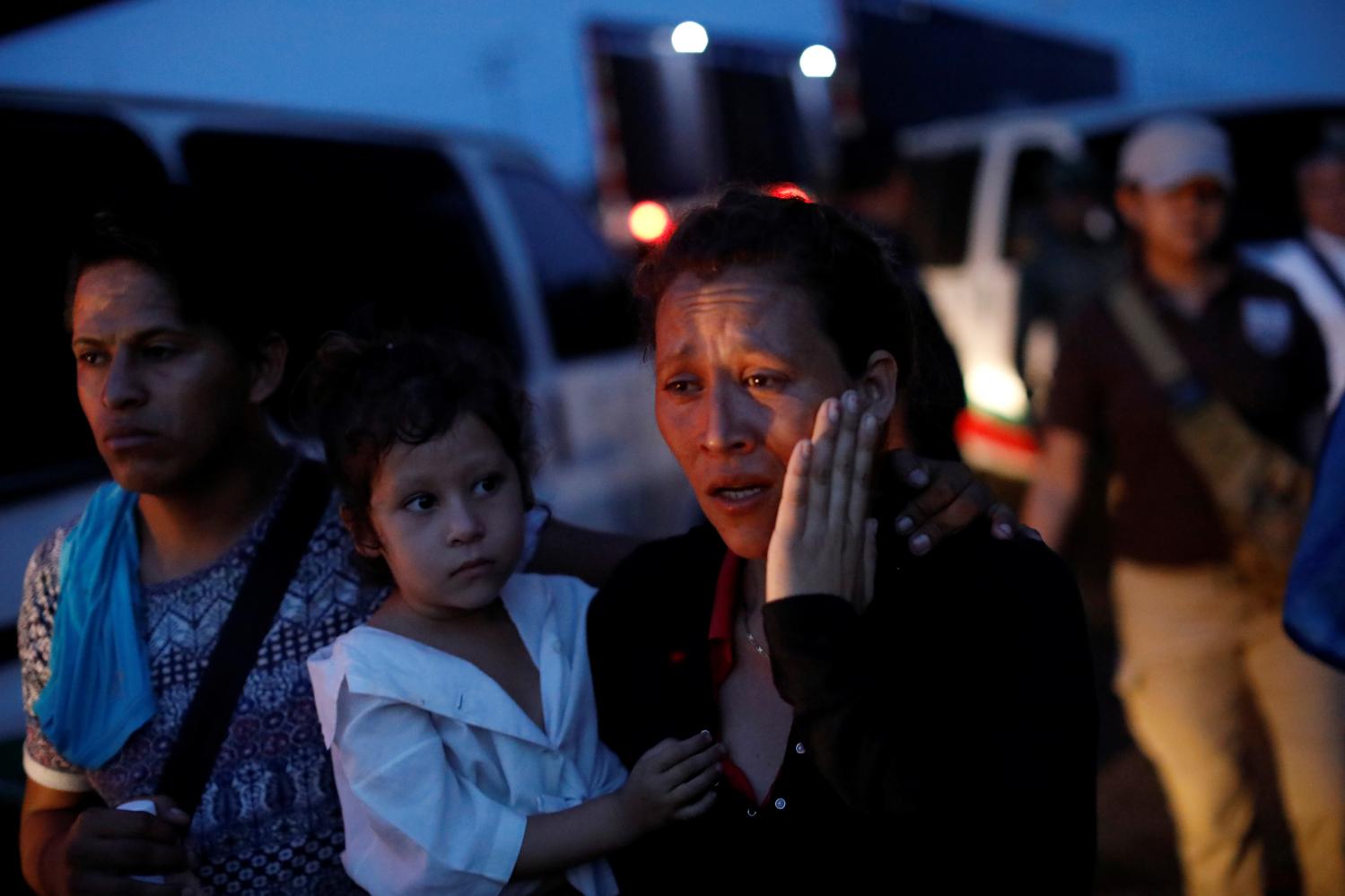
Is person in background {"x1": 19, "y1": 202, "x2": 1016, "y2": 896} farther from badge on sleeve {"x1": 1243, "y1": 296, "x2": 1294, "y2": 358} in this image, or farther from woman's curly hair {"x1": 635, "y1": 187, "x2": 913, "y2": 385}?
badge on sleeve {"x1": 1243, "y1": 296, "x2": 1294, "y2": 358}

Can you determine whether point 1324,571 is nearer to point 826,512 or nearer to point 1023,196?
point 826,512

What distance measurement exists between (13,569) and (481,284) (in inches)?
86.3

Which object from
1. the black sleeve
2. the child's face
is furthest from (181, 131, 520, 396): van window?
the black sleeve

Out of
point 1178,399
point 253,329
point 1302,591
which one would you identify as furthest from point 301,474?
point 1178,399

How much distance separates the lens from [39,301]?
9.70 feet

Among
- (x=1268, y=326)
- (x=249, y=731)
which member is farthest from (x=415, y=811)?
(x=1268, y=326)

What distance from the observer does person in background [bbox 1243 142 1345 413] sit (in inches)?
136

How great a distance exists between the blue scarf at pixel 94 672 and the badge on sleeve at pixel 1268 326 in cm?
269

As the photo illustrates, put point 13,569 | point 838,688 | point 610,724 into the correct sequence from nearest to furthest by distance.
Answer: point 838,688 < point 610,724 < point 13,569

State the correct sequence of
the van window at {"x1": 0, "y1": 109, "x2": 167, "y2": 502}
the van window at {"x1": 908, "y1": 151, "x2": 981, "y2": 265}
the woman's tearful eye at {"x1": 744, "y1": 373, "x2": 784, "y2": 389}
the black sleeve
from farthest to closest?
the van window at {"x1": 908, "y1": 151, "x2": 981, "y2": 265}, the van window at {"x1": 0, "y1": 109, "x2": 167, "y2": 502}, the woman's tearful eye at {"x1": 744, "y1": 373, "x2": 784, "y2": 389}, the black sleeve

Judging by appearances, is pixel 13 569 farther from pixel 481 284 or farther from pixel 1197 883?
pixel 1197 883

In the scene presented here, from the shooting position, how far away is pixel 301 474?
86.4 inches

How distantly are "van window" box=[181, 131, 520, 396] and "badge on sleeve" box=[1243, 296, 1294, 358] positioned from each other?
6.55ft

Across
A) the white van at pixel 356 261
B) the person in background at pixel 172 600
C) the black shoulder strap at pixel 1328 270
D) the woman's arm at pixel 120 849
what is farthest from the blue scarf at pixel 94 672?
the black shoulder strap at pixel 1328 270
